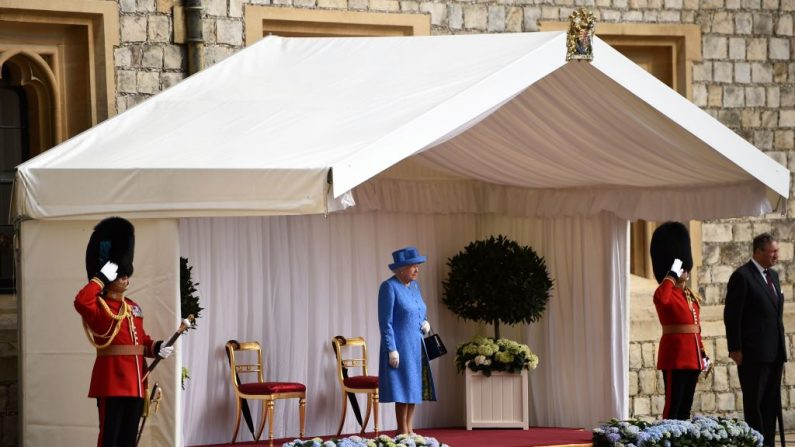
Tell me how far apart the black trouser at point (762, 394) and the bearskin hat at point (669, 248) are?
832 mm

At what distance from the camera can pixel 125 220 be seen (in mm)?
7477

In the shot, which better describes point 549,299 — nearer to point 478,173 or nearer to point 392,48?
point 478,173

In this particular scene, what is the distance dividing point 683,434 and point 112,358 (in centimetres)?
320

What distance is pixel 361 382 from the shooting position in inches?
388

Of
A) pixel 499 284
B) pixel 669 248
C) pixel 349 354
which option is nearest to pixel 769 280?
pixel 669 248

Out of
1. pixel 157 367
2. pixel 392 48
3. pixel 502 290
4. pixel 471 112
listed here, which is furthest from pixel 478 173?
pixel 157 367

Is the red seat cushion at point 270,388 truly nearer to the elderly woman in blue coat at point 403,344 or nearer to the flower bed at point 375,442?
the elderly woman in blue coat at point 403,344

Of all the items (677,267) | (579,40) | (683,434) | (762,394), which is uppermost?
(579,40)

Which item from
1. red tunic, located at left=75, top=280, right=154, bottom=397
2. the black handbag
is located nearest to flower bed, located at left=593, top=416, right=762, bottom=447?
the black handbag

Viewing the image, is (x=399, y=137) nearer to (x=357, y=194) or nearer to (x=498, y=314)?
(x=357, y=194)

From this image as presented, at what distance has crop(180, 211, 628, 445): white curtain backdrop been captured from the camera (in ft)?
32.0

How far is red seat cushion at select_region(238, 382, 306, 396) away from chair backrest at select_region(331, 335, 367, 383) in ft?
1.66

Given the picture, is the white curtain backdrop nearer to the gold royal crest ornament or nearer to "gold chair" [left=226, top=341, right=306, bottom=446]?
"gold chair" [left=226, top=341, right=306, bottom=446]

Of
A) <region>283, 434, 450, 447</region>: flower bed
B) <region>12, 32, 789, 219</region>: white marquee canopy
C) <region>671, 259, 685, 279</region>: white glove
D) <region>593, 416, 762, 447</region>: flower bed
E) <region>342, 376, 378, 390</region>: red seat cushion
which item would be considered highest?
<region>12, 32, 789, 219</region>: white marquee canopy
